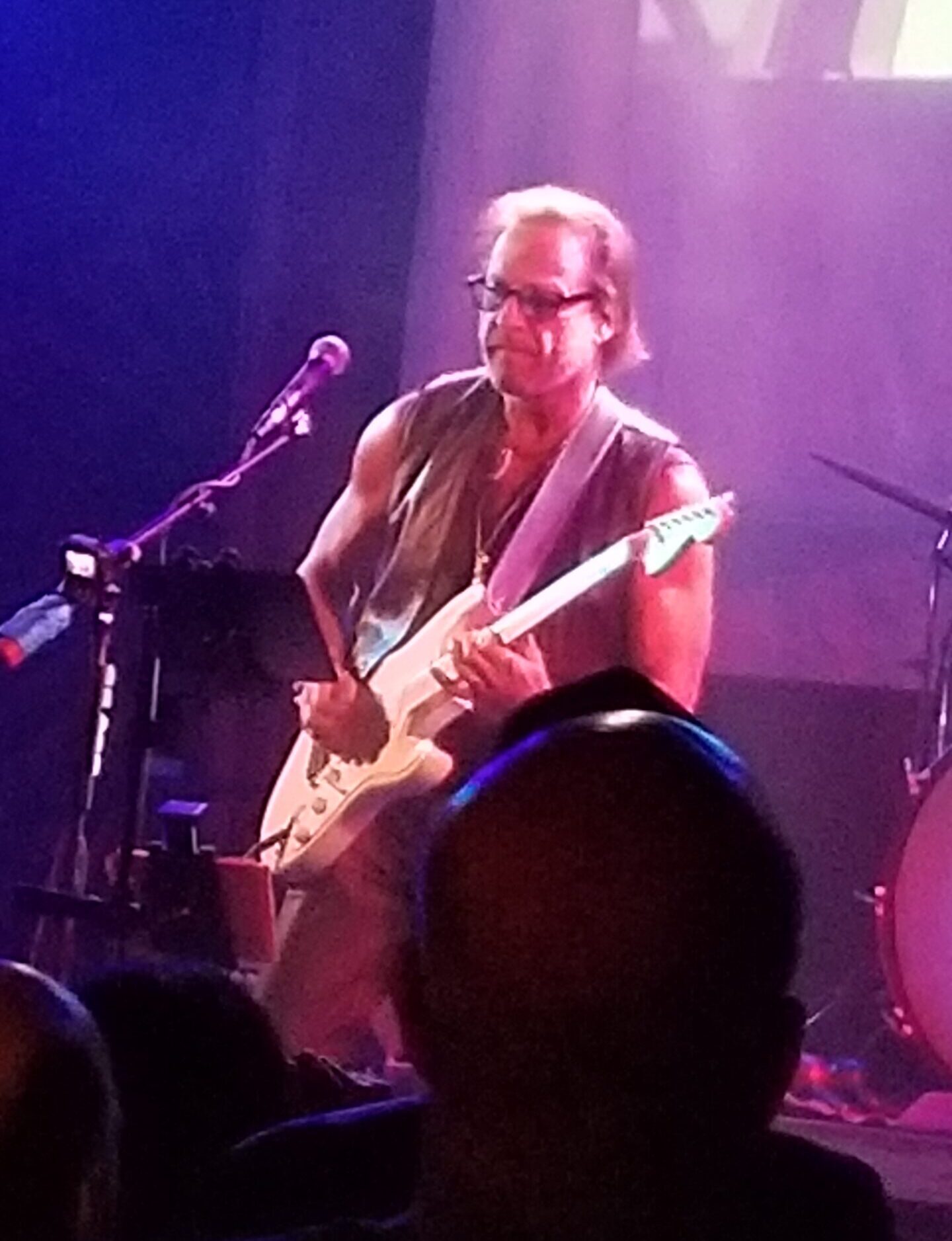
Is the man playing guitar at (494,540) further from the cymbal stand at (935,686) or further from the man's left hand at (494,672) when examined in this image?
the cymbal stand at (935,686)

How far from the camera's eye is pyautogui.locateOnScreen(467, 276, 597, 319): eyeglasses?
401 centimetres

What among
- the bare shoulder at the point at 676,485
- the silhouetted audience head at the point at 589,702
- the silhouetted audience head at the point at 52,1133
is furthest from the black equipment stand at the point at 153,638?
the silhouetted audience head at the point at 52,1133

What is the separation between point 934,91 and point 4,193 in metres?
1.91

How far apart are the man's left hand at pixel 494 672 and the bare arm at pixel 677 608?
0.17 meters

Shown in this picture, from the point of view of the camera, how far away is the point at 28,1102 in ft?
2.36

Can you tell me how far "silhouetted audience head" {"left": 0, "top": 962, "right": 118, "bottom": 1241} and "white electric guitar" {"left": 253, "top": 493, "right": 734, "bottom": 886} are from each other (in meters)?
3.05

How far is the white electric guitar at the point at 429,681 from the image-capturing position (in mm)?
3836

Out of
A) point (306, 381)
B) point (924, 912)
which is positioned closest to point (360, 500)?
point (306, 381)

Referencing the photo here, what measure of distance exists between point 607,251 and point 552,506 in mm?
501

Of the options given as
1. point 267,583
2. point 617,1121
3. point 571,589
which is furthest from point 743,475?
point 617,1121

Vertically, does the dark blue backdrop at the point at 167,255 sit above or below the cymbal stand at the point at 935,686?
above

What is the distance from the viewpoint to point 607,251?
13.4 feet

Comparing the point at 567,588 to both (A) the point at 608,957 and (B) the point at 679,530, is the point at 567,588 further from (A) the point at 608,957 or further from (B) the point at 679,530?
(A) the point at 608,957

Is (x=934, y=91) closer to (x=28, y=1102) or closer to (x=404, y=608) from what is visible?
(x=404, y=608)
